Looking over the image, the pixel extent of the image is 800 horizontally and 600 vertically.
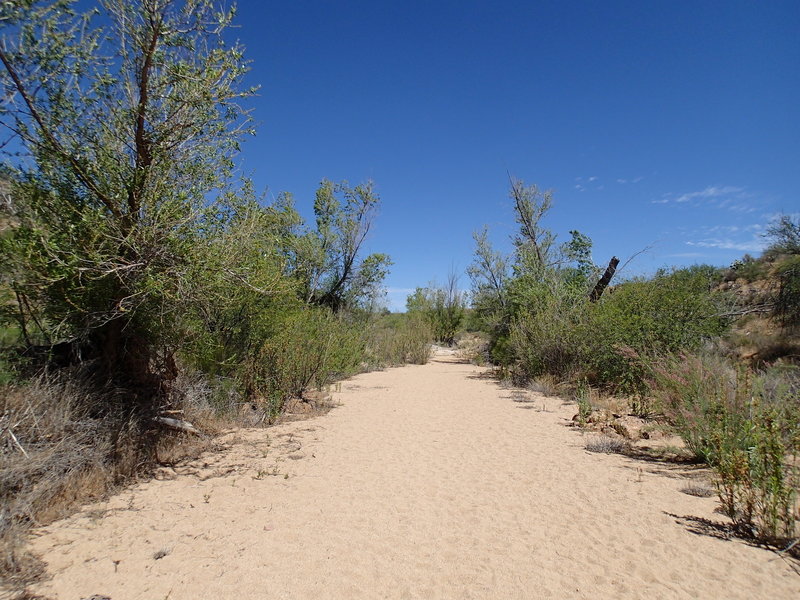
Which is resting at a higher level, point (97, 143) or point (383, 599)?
point (97, 143)

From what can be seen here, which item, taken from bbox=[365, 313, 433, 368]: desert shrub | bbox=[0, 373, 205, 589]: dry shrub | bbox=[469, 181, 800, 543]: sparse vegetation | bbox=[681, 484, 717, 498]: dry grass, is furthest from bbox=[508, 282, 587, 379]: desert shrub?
bbox=[0, 373, 205, 589]: dry shrub

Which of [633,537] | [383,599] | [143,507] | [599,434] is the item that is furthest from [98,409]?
[599,434]

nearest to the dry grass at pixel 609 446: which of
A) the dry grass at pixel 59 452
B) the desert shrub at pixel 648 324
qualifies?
the desert shrub at pixel 648 324

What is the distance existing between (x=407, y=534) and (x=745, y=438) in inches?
136

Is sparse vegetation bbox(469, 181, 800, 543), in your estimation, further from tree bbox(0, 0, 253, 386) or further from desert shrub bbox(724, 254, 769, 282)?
tree bbox(0, 0, 253, 386)

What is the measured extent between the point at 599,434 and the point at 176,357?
7046 mm

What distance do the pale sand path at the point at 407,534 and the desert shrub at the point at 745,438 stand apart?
349mm

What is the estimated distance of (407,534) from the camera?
3.84 metres

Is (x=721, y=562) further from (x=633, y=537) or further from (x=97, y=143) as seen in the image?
(x=97, y=143)

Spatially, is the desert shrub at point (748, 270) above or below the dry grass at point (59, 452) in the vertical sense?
above

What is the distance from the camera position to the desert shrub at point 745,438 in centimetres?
339

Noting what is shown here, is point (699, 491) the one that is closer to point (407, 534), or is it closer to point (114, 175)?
point (407, 534)

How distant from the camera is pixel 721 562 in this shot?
3.20 meters

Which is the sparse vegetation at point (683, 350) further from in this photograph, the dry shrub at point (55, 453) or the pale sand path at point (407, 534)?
the dry shrub at point (55, 453)
